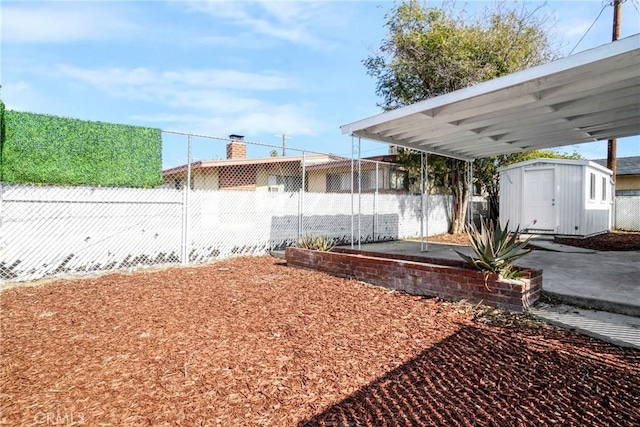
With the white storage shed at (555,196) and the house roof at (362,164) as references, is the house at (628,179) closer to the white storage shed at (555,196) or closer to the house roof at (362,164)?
the white storage shed at (555,196)

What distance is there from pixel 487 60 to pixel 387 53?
353 cm

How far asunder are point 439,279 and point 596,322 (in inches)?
65.3

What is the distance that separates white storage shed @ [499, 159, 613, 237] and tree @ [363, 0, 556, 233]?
359 centimetres

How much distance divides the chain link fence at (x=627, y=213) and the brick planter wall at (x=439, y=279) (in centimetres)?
1610

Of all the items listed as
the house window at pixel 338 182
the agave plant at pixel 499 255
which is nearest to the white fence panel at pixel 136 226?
the agave plant at pixel 499 255

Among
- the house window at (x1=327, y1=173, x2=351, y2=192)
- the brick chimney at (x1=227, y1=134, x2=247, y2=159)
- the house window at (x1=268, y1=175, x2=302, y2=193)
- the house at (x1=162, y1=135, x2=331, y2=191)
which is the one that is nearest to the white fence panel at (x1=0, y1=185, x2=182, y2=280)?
the house at (x1=162, y1=135, x2=331, y2=191)

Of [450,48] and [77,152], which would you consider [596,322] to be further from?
[450,48]

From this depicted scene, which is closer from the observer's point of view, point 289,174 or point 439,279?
point 439,279

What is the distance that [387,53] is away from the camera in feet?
44.3

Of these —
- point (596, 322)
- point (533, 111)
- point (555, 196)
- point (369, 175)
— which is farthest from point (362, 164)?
point (596, 322)

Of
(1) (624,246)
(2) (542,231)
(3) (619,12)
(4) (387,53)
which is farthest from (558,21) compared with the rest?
(1) (624,246)

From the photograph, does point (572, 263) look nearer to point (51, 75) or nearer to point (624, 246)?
point (624, 246)

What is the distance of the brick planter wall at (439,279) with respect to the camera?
13.5 feet

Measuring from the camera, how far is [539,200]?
12.2 m
